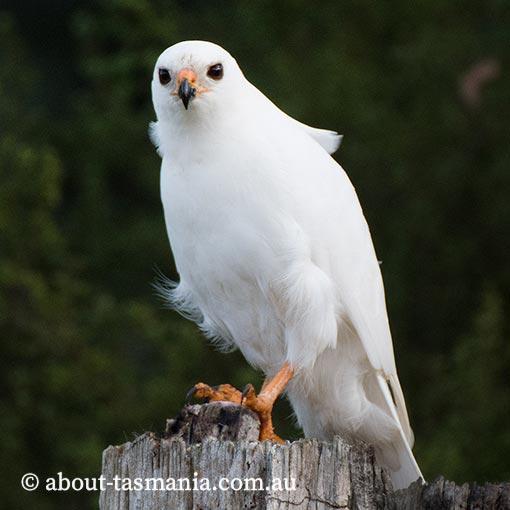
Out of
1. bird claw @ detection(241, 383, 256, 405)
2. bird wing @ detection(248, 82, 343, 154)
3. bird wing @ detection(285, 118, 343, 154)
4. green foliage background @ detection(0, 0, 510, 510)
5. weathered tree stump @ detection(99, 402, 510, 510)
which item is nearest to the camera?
weathered tree stump @ detection(99, 402, 510, 510)

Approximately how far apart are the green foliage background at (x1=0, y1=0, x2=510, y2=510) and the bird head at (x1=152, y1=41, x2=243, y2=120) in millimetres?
3298

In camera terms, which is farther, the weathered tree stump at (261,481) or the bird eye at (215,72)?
the bird eye at (215,72)

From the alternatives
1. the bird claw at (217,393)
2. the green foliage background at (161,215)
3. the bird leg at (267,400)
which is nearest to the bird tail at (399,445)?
the bird leg at (267,400)

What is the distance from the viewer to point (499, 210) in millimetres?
9773

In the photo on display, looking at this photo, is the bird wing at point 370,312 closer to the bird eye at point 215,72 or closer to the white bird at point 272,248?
the white bird at point 272,248

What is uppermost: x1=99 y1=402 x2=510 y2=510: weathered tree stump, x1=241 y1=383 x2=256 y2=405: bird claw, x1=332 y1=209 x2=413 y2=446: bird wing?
x1=332 y1=209 x2=413 y2=446: bird wing

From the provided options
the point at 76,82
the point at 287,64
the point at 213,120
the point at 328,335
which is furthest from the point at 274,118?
the point at 76,82

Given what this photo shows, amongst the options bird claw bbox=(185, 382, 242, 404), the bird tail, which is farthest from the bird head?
the bird tail

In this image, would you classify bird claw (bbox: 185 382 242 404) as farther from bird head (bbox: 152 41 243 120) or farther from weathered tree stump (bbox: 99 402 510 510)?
bird head (bbox: 152 41 243 120)

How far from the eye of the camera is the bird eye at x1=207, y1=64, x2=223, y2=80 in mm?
5715

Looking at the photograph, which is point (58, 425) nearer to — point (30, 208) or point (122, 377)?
point (122, 377)

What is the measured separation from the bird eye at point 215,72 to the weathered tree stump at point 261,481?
178 centimetres

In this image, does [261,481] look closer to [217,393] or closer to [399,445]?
[217,393]

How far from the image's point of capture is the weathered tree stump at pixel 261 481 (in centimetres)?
447
